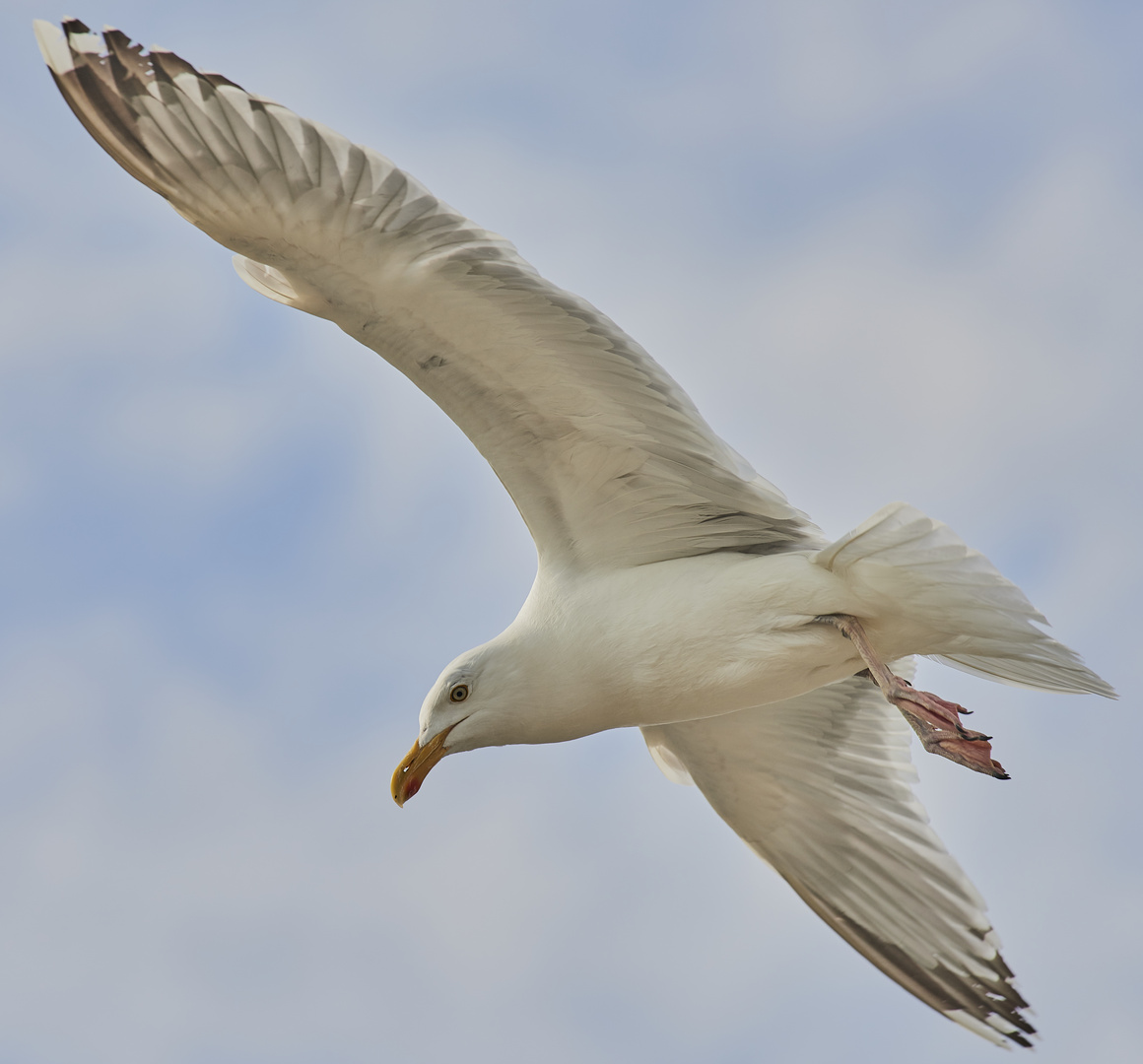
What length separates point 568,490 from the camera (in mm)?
6129

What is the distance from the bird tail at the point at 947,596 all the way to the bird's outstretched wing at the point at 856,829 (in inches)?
56.6

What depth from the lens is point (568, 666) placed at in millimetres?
6102

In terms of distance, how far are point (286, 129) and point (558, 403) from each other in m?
1.39

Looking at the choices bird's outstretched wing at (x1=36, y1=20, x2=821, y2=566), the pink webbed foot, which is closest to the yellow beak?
bird's outstretched wing at (x1=36, y1=20, x2=821, y2=566)

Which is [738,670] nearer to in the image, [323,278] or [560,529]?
[560,529]

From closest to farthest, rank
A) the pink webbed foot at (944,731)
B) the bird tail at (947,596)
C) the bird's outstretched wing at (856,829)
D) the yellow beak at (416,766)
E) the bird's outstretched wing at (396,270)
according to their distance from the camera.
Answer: the bird's outstretched wing at (396,270) → the bird tail at (947,596) → the pink webbed foot at (944,731) → the yellow beak at (416,766) → the bird's outstretched wing at (856,829)

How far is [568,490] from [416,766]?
50.4 inches

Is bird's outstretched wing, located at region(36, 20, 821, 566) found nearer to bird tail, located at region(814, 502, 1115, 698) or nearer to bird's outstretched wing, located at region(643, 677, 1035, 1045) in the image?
bird tail, located at region(814, 502, 1115, 698)

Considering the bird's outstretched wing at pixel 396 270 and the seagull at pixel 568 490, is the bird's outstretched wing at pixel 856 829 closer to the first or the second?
the seagull at pixel 568 490

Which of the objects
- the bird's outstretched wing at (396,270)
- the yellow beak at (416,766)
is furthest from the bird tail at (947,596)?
the yellow beak at (416,766)

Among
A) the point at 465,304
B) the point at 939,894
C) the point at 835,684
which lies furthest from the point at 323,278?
the point at 939,894

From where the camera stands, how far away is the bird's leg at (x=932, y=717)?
5.79 meters

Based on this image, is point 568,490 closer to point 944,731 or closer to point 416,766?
point 416,766

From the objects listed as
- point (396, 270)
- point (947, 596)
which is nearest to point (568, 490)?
point (396, 270)
